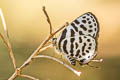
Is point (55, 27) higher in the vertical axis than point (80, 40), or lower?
lower

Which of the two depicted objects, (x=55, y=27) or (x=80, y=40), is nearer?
(x=80, y=40)

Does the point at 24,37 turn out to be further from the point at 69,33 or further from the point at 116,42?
the point at 69,33

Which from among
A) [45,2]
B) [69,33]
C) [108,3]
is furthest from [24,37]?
[69,33]

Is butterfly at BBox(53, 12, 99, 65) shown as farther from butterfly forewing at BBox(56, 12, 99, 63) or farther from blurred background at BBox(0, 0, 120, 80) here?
blurred background at BBox(0, 0, 120, 80)

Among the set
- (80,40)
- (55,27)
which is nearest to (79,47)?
(80,40)

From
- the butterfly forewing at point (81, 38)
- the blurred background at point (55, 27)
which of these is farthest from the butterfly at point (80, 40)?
the blurred background at point (55, 27)

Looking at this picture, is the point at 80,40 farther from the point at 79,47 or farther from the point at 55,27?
the point at 55,27

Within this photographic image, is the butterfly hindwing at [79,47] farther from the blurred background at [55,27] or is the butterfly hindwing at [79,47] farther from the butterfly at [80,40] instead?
the blurred background at [55,27]

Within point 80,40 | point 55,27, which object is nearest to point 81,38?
point 80,40
